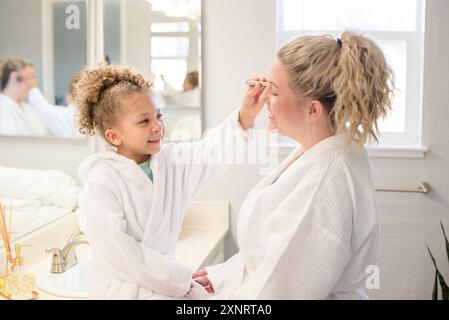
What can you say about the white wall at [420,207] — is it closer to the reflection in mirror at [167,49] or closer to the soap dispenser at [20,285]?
the reflection in mirror at [167,49]

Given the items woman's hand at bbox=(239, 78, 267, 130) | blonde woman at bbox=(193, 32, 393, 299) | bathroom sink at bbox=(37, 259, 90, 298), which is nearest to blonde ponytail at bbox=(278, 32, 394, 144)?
blonde woman at bbox=(193, 32, 393, 299)

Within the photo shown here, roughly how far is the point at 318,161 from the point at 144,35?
1.02 m

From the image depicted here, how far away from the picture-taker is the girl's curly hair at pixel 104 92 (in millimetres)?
1097

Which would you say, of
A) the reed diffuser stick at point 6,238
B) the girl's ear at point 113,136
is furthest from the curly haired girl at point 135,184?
the reed diffuser stick at point 6,238

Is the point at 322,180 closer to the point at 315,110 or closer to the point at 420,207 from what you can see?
the point at 315,110

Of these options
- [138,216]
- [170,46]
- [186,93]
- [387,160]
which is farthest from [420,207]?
[138,216]

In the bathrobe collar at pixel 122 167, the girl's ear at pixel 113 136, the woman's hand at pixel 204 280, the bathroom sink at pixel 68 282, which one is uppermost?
the girl's ear at pixel 113 136

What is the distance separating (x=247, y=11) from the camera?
5.65 feet

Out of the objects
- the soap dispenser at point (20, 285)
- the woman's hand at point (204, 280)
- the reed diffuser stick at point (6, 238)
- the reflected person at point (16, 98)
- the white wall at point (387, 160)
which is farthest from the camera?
the white wall at point (387, 160)

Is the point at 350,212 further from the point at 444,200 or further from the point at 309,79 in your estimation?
the point at 444,200

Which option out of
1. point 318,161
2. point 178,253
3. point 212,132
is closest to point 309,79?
point 318,161

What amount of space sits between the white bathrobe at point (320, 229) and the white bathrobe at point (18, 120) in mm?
886

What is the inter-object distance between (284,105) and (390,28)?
3.15 feet

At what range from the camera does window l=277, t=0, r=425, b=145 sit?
1762 mm
